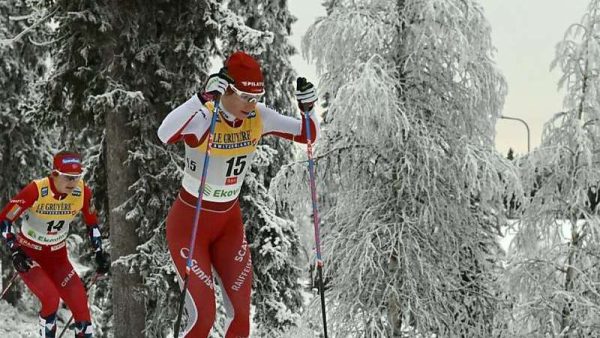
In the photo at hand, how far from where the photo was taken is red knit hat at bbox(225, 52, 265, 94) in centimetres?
460

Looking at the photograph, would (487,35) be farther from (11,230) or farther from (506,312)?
(11,230)

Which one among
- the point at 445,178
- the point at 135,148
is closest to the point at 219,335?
the point at 135,148

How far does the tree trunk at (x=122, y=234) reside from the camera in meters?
9.73

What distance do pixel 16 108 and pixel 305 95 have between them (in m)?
13.4

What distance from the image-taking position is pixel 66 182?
6.96 metres

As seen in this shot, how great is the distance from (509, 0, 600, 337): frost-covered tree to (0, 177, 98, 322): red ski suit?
19.8 feet

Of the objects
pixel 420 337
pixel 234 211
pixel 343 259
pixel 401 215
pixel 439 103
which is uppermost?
pixel 439 103

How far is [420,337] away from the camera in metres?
10.1

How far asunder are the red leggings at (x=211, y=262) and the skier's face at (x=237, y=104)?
0.65 metres

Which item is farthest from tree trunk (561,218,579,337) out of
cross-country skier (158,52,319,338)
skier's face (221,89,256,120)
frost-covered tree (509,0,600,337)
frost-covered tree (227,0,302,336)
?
skier's face (221,89,256,120)

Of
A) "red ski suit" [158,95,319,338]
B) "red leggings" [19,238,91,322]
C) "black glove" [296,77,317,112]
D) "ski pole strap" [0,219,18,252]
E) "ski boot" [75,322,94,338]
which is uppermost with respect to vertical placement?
"black glove" [296,77,317,112]

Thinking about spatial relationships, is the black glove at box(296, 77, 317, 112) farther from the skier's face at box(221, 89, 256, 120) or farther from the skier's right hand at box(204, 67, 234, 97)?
the skier's right hand at box(204, 67, 234, 97)

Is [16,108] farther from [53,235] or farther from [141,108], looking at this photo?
[53,235]

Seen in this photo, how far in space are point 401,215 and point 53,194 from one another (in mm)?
4988
